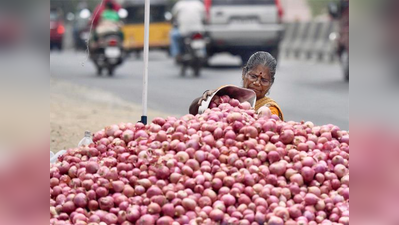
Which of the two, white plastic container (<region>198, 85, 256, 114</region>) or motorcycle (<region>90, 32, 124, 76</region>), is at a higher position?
motorcycle (<region>90, 32, 124, 76</region>)

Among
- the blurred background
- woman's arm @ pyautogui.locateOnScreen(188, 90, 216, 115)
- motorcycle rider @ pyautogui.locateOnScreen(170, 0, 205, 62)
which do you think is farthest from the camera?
motorcycle rider @ pyautogui.locateOnScreen(170, 0, 205, 62)

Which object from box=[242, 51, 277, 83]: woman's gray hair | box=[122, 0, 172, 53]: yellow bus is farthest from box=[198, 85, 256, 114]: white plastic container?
box=[122, 0, 172, 53]: yellow bus

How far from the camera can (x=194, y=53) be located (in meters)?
15.5

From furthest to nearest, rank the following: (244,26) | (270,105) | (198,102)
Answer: (244,26), (270,105), (198,102)

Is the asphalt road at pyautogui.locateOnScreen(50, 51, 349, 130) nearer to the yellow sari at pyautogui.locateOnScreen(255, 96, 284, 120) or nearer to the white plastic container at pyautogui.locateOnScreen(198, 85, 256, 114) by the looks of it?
the yellow sari at pyautogui.locateOnScreen(255, 96, 284, 120)

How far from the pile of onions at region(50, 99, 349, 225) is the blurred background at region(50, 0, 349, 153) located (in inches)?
95.8

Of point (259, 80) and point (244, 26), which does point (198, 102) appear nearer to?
point (259, 80)

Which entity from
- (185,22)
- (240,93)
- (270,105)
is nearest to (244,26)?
(185,22)

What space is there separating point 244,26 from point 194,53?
3191mm

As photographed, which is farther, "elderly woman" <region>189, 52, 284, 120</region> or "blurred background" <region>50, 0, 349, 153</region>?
"blurred background" <region>50, 0, 349, 153</region>

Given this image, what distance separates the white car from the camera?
714 inches

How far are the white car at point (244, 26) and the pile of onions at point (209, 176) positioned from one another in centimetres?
1424

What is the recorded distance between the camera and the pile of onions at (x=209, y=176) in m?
3.41

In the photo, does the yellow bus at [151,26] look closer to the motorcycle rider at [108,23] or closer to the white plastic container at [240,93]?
the motorcycle rider at [108,23]
